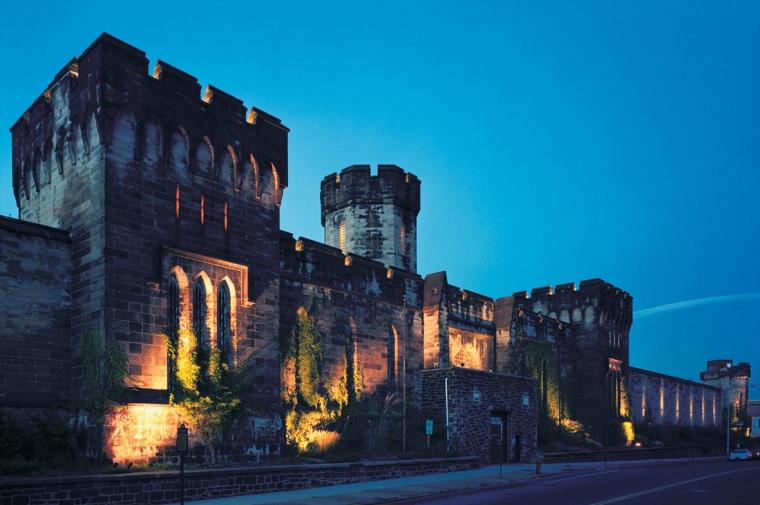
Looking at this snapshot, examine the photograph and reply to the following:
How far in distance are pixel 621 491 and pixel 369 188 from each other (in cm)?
2164

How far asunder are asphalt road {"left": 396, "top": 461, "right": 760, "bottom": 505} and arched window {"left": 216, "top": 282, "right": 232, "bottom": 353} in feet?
24.5

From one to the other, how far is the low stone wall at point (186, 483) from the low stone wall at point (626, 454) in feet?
42.4

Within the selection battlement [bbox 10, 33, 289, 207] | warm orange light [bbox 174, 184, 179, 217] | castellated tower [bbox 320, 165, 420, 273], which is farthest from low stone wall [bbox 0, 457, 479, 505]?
castellated tower [bbox 320, 165, 420, 273]

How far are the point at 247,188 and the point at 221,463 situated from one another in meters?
8.57

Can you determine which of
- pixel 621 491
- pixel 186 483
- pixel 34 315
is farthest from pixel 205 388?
pixel 621 491

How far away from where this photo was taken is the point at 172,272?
19.7 metres

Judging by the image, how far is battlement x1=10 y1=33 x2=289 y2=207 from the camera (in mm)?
18641

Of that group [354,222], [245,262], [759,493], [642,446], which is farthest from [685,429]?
[245,262]

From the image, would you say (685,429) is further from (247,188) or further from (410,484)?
(247,188)

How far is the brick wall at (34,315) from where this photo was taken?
17.2 m

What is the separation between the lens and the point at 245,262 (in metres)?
21.7

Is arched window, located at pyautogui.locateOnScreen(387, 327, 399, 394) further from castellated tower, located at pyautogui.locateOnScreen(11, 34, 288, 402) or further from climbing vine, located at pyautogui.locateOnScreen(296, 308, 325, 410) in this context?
castellated tower, located at pyautogui.locateOnScreen(11, 34, 288, 402)

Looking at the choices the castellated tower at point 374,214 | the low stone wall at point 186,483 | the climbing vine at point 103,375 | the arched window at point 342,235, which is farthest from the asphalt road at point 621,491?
the arched window at point 342,235

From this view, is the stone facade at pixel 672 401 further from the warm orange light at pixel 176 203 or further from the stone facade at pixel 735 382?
the warm orange light at pixel 176 203
